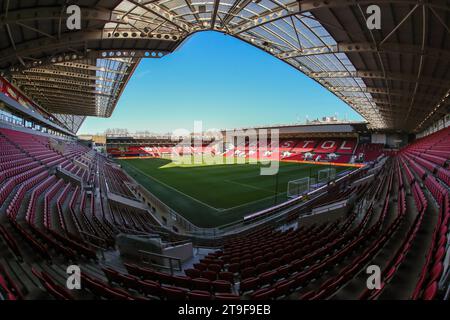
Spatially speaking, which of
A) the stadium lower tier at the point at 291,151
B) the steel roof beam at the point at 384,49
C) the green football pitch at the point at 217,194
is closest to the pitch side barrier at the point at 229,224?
the green football pitch at the point at 217,194

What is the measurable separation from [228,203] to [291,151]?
134ft

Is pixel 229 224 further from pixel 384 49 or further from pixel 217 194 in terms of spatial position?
pixel 384 49

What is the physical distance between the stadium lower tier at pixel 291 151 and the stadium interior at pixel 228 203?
68.5 ft

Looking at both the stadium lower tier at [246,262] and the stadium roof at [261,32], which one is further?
the stadium roof at [261,32]

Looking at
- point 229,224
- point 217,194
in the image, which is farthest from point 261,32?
point 217,194

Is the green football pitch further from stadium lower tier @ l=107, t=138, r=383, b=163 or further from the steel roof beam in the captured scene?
stadium lower tier @ l=107, t=138, r=383, b=163

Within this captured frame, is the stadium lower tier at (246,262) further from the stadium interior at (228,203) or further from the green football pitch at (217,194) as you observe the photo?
the green football pitch at (217,194)

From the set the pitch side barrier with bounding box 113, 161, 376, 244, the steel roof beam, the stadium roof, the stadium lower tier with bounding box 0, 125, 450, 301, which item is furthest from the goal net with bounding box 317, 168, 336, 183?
the steel roof beam

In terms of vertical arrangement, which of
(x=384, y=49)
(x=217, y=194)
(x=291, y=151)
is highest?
(x=384, y=49)

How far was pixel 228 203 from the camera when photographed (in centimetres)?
2025

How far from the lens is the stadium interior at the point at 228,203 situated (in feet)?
15.7

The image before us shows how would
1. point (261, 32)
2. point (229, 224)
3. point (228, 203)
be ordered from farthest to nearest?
point (228, 203)
point (261, 32)
point (229, 224)

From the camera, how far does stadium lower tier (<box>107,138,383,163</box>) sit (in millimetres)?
48688

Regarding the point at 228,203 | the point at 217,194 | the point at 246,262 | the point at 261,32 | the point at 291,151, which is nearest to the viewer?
the point at 246,262
